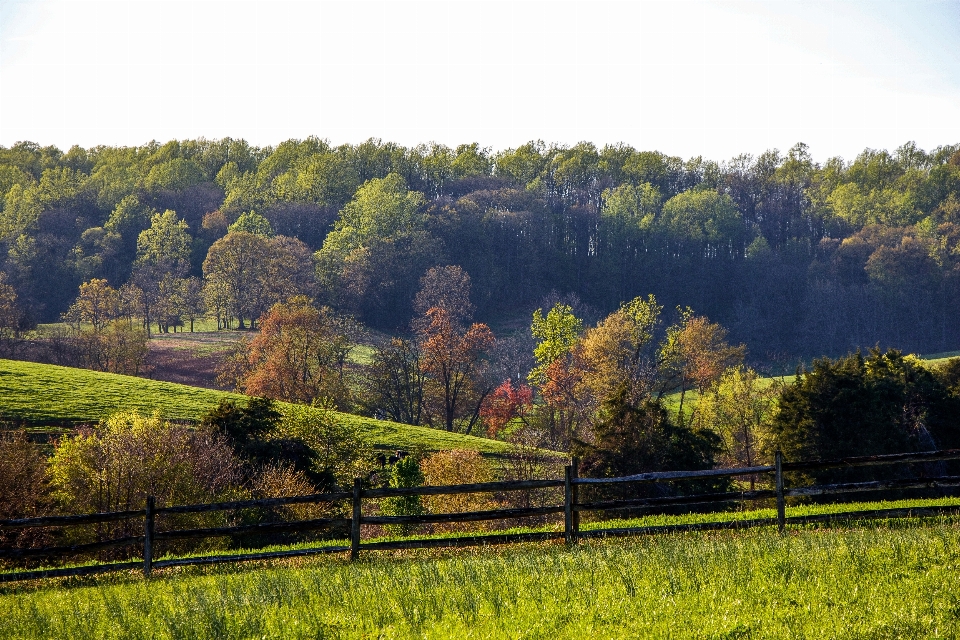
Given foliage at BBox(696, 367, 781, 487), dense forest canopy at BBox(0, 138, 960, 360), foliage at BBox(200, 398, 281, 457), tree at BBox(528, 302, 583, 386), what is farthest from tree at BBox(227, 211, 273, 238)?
foliage at BBox(200, 398, 281, 457)

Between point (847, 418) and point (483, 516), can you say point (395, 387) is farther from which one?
point (483, 516)

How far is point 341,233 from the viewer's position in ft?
458

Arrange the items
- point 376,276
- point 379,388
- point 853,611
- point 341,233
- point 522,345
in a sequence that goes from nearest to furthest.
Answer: point 853,611, point 379,388, point 522,345, point 376,276, point 341,233

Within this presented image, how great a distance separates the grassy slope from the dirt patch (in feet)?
81.3

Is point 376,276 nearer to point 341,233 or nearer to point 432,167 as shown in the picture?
point 341,233

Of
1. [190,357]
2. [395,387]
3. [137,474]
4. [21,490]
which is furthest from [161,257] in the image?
[21,490]

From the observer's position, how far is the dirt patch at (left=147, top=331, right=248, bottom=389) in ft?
312

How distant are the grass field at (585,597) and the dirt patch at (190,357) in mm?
82190

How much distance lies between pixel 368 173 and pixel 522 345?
76460 millimetres

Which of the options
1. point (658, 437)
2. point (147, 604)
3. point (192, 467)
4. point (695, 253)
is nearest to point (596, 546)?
point (147, 604)

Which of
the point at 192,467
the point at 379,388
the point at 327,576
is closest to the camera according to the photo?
the point at 327,576

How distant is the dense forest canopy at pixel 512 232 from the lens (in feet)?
444

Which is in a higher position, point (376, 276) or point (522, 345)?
point (376, 276)

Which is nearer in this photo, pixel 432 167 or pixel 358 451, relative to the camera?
pixel 358 451
